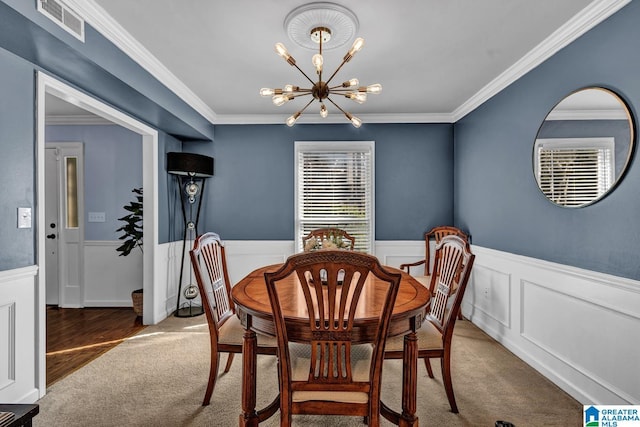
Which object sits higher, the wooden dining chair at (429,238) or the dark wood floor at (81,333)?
the wooden dining chair at (429,238)

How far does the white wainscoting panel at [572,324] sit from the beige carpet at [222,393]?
0.49 feet

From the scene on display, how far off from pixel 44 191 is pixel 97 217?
1917mm

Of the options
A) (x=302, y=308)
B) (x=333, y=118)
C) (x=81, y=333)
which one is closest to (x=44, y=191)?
(x=81, y=333)

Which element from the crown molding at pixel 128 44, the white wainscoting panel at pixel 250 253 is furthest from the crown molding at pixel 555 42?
the crown molding at pixel 128 44

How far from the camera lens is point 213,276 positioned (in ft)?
8.16

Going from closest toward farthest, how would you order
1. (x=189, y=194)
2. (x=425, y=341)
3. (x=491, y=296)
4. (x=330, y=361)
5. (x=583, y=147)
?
(x=330, y=361)
(x=425, y=341)
(x=583, y=147)
(x=491, y=296)
(x=189, y=194)

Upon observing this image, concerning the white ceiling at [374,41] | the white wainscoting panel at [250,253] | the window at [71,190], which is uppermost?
the white ceiling at [374,41]

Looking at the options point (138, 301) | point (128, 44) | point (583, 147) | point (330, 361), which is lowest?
point (138, 301)

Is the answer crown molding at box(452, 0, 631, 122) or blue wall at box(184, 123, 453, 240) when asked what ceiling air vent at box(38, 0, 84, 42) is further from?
crown molding at box(452, 0, 631, 122)

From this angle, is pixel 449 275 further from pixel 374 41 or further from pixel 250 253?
pixel 250 253

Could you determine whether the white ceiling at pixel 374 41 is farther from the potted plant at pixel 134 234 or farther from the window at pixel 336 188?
the potted plant at pixel 134 234

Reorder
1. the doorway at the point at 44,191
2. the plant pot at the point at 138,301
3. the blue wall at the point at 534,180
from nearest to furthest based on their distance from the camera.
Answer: the blue wall at the point at 534,180, the doorway at the point at 44,191, the plant pot at the point at 138,301

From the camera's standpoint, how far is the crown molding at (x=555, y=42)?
6.96ft

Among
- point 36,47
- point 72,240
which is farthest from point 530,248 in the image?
point 72,240
